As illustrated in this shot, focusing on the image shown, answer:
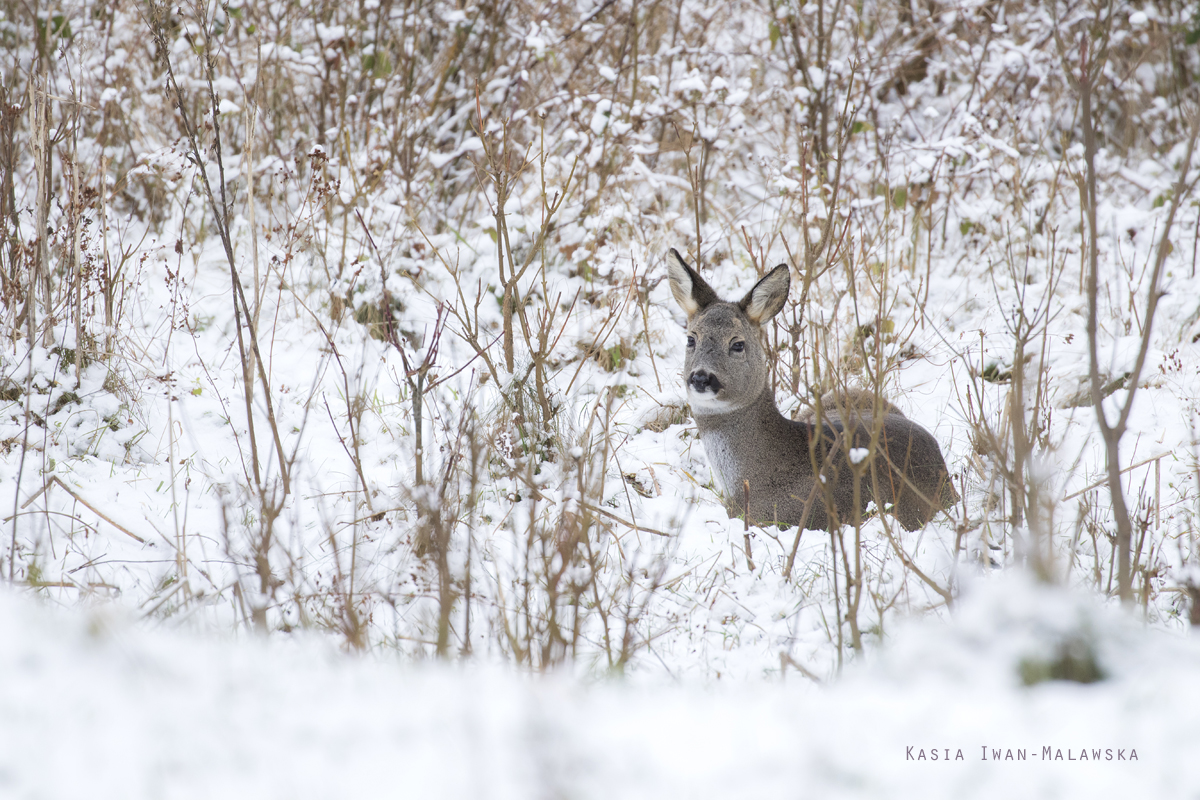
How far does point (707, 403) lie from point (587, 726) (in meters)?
2.75

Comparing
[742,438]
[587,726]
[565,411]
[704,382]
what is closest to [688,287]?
[704,382]

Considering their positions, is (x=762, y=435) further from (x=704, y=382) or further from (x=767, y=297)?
(x=767, y=297)

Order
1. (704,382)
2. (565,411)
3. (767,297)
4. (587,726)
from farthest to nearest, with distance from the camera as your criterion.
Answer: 1. (565,411)
2. (767,297)
3. (704,382)
4. (587,726)

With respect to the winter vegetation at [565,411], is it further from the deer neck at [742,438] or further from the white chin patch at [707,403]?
the white chin patch at [707,403]

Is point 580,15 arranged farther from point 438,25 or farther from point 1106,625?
point 1106,625

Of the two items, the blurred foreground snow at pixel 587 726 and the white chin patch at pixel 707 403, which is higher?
the white chin patch at pixel 707 403

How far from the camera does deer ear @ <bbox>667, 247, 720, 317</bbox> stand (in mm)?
4074

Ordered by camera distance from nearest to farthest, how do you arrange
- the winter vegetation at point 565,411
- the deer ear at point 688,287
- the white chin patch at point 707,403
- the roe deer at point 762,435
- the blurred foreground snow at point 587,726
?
the blurred foreground snow at point 587,726
the winter vegetation at point 565,411
the roe deer at point 762,435
the white chin patch at point 707,403
the deer ear at point 688,287

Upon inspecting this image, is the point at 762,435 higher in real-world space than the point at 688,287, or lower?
lower

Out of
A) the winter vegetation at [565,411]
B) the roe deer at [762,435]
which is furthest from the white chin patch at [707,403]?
the winter vegetation at [565,411]

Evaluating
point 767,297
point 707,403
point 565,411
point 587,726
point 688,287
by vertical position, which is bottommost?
point 587,726

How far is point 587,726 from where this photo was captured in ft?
4.14

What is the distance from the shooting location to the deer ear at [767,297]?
3.92 metres

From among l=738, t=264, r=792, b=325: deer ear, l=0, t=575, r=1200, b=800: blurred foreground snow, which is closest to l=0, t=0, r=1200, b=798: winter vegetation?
l=0, t=575, r=1200, b=800: blurred foreground snow
